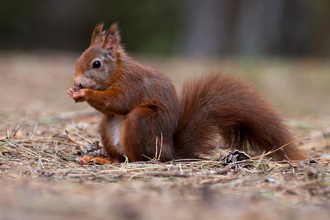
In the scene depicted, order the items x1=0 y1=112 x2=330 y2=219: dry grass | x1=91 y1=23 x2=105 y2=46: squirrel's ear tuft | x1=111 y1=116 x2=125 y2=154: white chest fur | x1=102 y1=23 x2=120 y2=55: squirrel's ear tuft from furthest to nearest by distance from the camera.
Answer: x1=91 y1=23 x2=105 y2=46: squirrel's ear tuft, x1=102 y1=23 x2=120 y2=55: squirrel's ear tuft, x1=111 y1=116 x2=125 y2=154: white chest fur, x1=0 y1=112 x2=330 y2=219: dry grass

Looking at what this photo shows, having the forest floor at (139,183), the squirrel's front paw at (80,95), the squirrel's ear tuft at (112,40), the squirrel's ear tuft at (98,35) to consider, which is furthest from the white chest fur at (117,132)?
the squirrel's ear tuft at (98,35)

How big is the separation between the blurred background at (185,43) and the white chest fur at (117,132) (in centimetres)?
48

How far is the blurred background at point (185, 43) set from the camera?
19.6 ft

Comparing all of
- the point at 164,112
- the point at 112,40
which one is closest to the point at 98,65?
the point at 112,40

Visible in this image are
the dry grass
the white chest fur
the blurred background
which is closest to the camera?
the dry grass

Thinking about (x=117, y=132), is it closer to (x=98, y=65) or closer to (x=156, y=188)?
(x=98, y=65)

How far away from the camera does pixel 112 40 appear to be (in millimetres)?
2574

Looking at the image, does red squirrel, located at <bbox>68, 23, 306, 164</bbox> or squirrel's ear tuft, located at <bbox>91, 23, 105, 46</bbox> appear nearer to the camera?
red squirrel, located at <bbox>68, 23, 306, 164</bbox>

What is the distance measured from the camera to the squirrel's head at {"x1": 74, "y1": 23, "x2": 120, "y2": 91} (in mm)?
2432

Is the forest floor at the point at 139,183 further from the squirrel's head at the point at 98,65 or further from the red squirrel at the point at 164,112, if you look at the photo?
the squirrel's head at the point at 98,65

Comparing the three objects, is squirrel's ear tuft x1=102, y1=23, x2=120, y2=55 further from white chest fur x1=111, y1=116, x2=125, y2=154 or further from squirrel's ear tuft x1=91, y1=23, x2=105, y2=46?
white chest fur x1=111, y1=116, x2=125, y2=154

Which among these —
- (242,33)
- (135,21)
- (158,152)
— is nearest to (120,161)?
(158,152)

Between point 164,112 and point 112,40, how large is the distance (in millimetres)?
614

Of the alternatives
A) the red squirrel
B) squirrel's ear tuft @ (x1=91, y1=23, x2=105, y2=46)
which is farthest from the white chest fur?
squirrel's ear tuft @ (x1=91, y1=23, x2=105, y2=46)
